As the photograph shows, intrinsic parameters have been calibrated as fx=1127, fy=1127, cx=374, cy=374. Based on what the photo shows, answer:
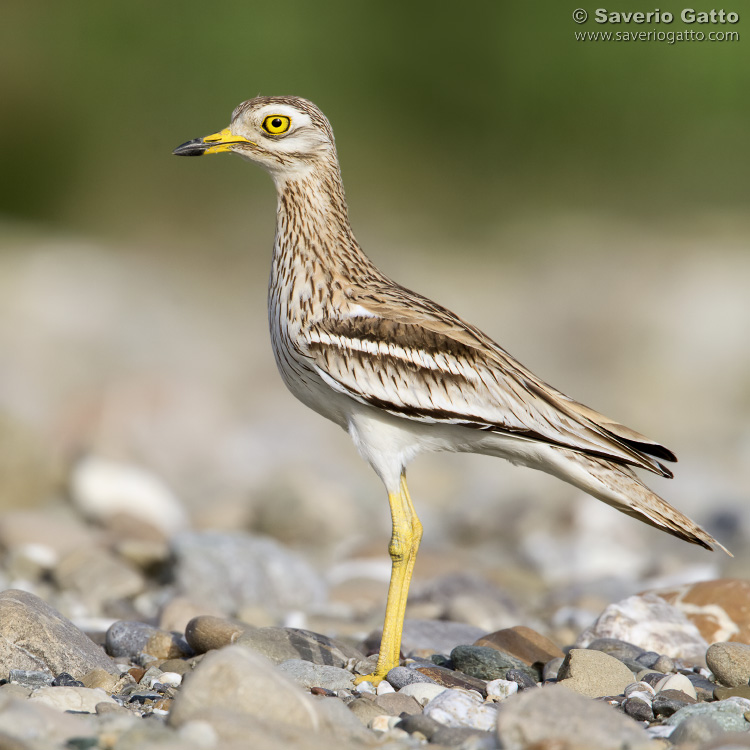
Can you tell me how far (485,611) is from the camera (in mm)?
6414

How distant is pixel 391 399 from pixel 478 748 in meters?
1.61

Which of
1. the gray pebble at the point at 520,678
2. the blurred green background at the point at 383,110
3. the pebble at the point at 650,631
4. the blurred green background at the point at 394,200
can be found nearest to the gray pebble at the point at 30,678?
the gray pebble at the point at 520,678

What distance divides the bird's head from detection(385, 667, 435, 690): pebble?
2263mm

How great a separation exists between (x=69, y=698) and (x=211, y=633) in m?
1.07

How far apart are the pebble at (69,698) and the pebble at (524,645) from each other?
1.79m

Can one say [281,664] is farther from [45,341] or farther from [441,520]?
[45,341]

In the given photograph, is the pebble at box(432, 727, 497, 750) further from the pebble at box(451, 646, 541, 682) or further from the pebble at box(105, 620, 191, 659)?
the pebble at box(105, 620, 191, 659)

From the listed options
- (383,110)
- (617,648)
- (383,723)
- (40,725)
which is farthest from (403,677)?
(383,110)

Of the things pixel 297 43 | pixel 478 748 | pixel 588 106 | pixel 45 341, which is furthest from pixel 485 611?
pixel 588 106

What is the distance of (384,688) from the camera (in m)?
4.31

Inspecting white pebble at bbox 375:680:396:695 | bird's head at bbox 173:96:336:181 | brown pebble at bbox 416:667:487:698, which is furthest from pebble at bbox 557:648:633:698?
bird's head at bbox 173:96:336:181

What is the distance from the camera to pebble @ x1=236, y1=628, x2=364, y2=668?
15.1 feet

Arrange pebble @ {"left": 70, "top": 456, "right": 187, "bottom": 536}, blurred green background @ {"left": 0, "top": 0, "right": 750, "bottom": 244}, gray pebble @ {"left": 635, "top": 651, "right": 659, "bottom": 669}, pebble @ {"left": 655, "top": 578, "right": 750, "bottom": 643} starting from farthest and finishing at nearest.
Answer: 1. blurred green background @ {"left": 0, "top": 0, "right": 750, "bottom": 244}
2. pebble @ {"left": 70, "top": 456, "right": 187, "bottom": 536}
3. pebble @ {"left": 655, "top": 578, "right": 750, "bottom": 643}
4. gray pebble @ {"left": 635, "top": 651, "right": 659, "bottom": 669}

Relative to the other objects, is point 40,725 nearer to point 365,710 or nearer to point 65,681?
point 65,681
